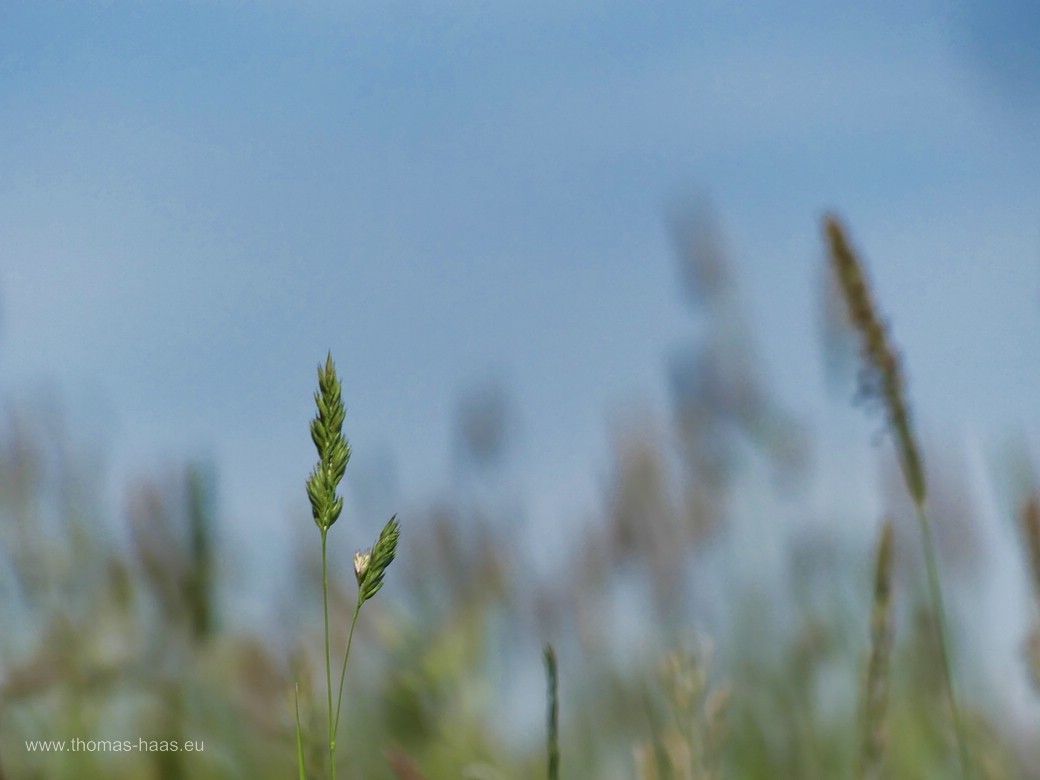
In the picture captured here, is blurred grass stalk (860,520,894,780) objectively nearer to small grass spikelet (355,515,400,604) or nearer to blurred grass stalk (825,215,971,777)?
blurred grass stalk (825,215,971,777)

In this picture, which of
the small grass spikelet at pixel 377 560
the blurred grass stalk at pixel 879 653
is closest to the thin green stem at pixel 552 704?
the small grass spikelet at pixel 377 560

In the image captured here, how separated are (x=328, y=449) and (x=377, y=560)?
77 mm

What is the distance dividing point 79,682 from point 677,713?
91cm

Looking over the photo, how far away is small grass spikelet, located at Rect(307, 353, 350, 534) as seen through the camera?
0.80 m

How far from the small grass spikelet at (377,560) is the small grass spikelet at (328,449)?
0.03 metres

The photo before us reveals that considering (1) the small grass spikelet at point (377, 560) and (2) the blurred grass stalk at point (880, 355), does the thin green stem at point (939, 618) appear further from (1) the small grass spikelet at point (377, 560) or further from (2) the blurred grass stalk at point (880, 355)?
(1) the small grass spikelet at point (377, 560)

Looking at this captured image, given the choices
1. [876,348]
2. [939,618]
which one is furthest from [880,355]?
[939,618]

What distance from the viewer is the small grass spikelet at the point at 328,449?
2.62 feet

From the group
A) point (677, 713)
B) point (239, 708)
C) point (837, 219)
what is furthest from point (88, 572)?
point (837, 219)

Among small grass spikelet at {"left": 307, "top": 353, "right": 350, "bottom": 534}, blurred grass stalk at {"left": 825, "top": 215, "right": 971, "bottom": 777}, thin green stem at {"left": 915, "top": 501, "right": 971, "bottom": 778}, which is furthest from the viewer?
blurred grass stalk at {"left": 825, "top": 215, "right": 971, "bottom": 777}

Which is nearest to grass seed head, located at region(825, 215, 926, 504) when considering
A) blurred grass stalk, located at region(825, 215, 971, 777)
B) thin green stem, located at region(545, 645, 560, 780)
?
blurred grass stalk, located at region(825, 215, 971, 777)

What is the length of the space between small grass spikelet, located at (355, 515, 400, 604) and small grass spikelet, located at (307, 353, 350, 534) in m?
0.03

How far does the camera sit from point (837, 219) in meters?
1.31

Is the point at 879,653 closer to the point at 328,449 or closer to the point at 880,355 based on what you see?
the point at 880,355
